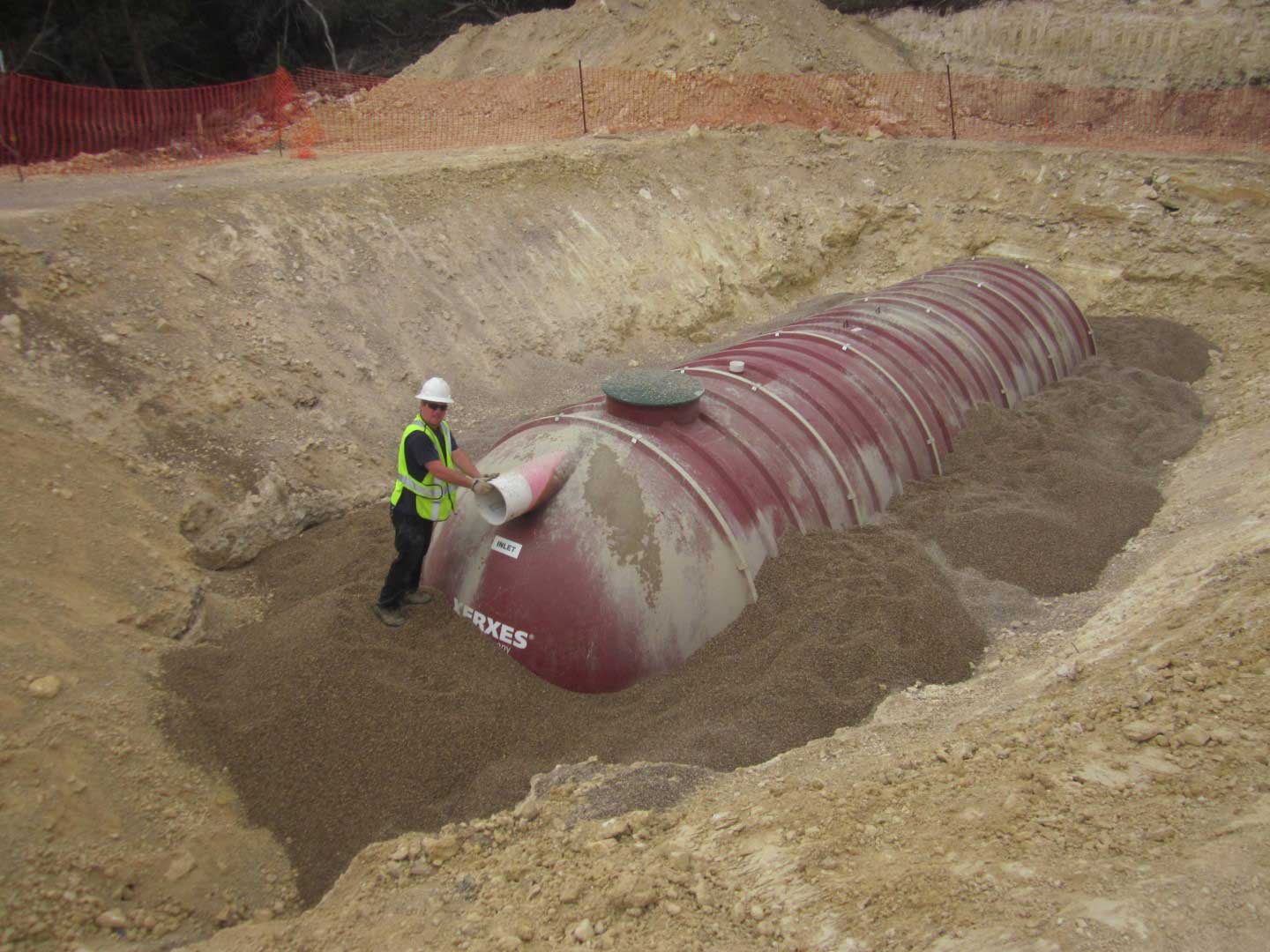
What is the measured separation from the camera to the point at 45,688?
526 centimetres

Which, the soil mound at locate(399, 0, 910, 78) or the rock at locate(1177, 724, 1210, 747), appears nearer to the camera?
the rock at locate(1177, 724, 1210, 747)

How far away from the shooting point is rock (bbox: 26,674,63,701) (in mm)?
5215

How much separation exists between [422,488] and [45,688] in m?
2.36

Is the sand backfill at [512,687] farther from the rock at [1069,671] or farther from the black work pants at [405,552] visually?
the rock at [1069,671]

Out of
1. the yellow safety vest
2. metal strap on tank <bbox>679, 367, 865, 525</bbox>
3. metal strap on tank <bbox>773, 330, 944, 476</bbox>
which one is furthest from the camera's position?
metal strap on tank <bbox>773, 330, 944, 476</bbox>

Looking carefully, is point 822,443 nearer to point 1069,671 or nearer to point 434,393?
point 1069,671

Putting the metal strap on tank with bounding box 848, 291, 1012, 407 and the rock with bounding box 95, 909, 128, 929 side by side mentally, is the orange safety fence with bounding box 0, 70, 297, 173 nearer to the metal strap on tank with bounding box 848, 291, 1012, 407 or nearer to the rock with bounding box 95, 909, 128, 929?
the metal strap on tank with bounding box 848, 291, 1012, 407

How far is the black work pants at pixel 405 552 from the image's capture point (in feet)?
19.7

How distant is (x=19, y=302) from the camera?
29.1 ft

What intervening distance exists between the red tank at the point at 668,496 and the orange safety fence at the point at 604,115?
10213 millimetres

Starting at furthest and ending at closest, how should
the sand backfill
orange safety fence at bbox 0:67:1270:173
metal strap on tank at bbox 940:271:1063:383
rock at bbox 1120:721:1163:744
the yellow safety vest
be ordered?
1. orange safety fence at bbox 0:67:1270:173
2. metal strap on tank at bbox 940:271:1063:383
3. the yellow safety vest
4. the sand backfill
5. rock at bbox 1120:721:1163:744

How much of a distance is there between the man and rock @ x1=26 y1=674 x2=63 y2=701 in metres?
1.84

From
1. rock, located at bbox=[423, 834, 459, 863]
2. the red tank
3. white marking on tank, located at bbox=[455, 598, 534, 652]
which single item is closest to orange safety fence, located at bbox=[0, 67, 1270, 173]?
the red tank

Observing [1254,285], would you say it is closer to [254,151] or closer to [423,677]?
[423,677]
